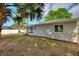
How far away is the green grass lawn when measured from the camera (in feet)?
22.5

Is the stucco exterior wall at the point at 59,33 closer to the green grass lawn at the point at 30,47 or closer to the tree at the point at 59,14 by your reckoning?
the green grass lawn at the point at 30,47

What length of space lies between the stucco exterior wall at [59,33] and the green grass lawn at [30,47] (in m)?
0.32

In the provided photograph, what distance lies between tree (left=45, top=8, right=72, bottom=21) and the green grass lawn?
0.76 m

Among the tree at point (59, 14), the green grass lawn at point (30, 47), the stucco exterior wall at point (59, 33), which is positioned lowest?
the green grass lawn at point (30, 47)

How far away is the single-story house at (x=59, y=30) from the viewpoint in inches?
287

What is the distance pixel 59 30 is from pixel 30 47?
1.62 meters

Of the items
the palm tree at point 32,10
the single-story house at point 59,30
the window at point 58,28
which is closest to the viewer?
the palm tree at point 32,10

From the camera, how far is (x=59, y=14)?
22.9 ft

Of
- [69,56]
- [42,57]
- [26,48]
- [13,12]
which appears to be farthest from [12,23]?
[69,56]

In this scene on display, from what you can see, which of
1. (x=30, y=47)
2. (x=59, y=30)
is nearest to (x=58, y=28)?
(x=59, y=30)

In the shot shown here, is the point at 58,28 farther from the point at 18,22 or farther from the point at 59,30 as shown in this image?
the point at 18,22

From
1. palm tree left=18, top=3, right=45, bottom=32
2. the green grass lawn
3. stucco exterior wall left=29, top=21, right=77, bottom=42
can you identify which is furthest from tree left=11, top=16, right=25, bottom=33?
stucco exterior wall left=29, top=21, right=77, bottom=42

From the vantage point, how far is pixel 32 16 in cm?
689

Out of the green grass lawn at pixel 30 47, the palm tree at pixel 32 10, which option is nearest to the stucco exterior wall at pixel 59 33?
the green grass lawn at pixel 30 47
